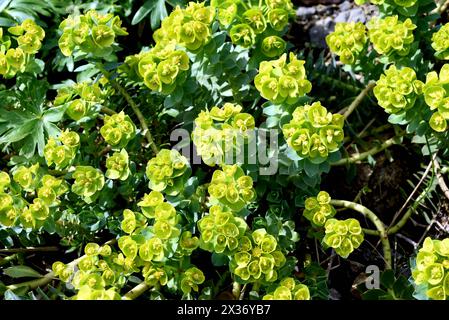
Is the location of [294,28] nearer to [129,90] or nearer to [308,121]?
[129,90]

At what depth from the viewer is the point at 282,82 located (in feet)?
6.55

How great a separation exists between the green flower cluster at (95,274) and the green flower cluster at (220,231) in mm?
296

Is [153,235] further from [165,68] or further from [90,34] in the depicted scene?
[90,34]

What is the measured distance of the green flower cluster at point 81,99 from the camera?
7.17 ft

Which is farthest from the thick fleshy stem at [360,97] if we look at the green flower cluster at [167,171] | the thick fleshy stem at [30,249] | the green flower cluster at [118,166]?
the thick fleshy stem at [30,249]

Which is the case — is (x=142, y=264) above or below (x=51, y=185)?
below

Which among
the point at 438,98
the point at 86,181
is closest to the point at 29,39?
the point at 86,181

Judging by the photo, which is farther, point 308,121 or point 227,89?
point 227,89

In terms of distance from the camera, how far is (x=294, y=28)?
10.2ft

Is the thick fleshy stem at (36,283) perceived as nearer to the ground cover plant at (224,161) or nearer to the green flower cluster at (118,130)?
the ground cover plant at (224,161)

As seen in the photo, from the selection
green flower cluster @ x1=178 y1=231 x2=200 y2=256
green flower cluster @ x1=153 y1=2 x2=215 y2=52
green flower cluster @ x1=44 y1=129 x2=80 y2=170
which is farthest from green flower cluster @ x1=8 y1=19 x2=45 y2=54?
green flower cluster @ x1=178 y1=231 x2=200 y2=256
